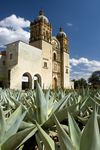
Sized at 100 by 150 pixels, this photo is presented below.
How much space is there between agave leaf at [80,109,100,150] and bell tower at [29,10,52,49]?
3355 centimetres

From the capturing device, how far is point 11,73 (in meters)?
26.8

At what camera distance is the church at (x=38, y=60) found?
91.2 feet

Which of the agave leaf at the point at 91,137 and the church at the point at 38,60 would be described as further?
the church at the point at 38,60

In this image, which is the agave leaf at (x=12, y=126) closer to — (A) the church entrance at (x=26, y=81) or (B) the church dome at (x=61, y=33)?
(A) the church entrance at (x=26, y=81)

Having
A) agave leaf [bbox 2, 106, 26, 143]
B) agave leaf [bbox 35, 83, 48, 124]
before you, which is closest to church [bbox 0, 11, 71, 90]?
agave leaf [bbox 35, 83, 48, 124]

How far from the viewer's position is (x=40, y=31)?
35312 millimetres

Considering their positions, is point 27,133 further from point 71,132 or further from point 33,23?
point 33,23

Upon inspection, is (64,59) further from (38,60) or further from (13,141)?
(13,141)

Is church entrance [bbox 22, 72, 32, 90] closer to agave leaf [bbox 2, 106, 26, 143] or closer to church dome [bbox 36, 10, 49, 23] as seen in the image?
church dome [bbox 36, 10, 49, 23]

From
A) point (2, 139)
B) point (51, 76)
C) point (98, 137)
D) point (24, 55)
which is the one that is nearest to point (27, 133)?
point (2, 139)

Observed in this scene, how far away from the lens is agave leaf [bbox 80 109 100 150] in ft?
1.84

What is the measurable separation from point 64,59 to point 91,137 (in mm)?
39427

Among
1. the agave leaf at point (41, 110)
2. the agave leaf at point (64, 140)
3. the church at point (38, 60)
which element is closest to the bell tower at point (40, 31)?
the church at point (38, 60)

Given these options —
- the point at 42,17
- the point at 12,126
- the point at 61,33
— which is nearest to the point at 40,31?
the point at 42,17
